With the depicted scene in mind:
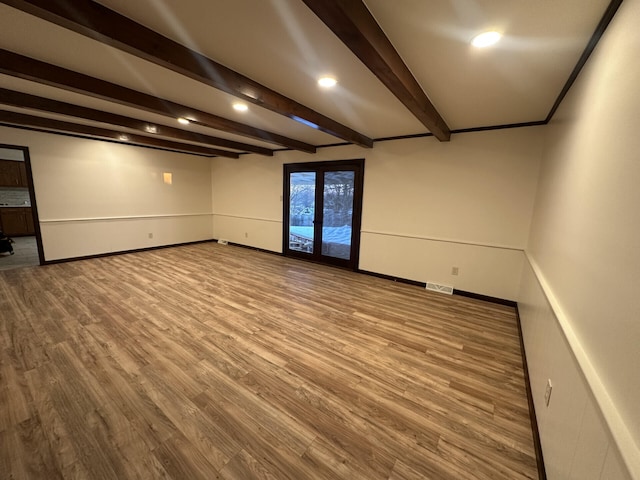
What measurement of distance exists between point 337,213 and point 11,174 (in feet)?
30.2

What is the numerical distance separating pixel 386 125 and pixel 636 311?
3371 millimetres

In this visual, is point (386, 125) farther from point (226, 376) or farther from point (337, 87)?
point (226, 376)

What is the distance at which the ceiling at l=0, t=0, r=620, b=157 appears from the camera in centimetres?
143

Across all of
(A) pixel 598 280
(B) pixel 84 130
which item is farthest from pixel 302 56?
(B) pixel 84 130

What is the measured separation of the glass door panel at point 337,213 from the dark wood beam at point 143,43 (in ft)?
8.10

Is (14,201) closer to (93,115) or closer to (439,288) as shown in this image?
(93,115)

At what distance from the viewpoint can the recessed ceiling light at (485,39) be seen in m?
1.60

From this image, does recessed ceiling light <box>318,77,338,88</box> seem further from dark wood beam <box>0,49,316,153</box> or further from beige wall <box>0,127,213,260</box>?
beige wall <box>0,127,213,260</box>

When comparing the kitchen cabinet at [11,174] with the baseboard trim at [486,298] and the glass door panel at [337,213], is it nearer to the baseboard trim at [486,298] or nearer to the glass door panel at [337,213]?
the glass door panel at [337,213]

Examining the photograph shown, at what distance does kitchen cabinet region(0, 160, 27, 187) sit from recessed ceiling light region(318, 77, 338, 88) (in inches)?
372

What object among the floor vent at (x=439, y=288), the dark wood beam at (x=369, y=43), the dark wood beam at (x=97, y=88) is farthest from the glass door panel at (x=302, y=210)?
the dark wood beam at (x=369, y=43)

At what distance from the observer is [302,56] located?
1.91 meters

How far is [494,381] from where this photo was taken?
2.10m

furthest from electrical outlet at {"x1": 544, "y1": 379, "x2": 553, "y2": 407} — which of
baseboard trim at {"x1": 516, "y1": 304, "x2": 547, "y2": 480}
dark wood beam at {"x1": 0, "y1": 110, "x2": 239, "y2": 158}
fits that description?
dark wood beam at {"x1": 0, "y1": 110, "x2": 239, "y2": 158}
